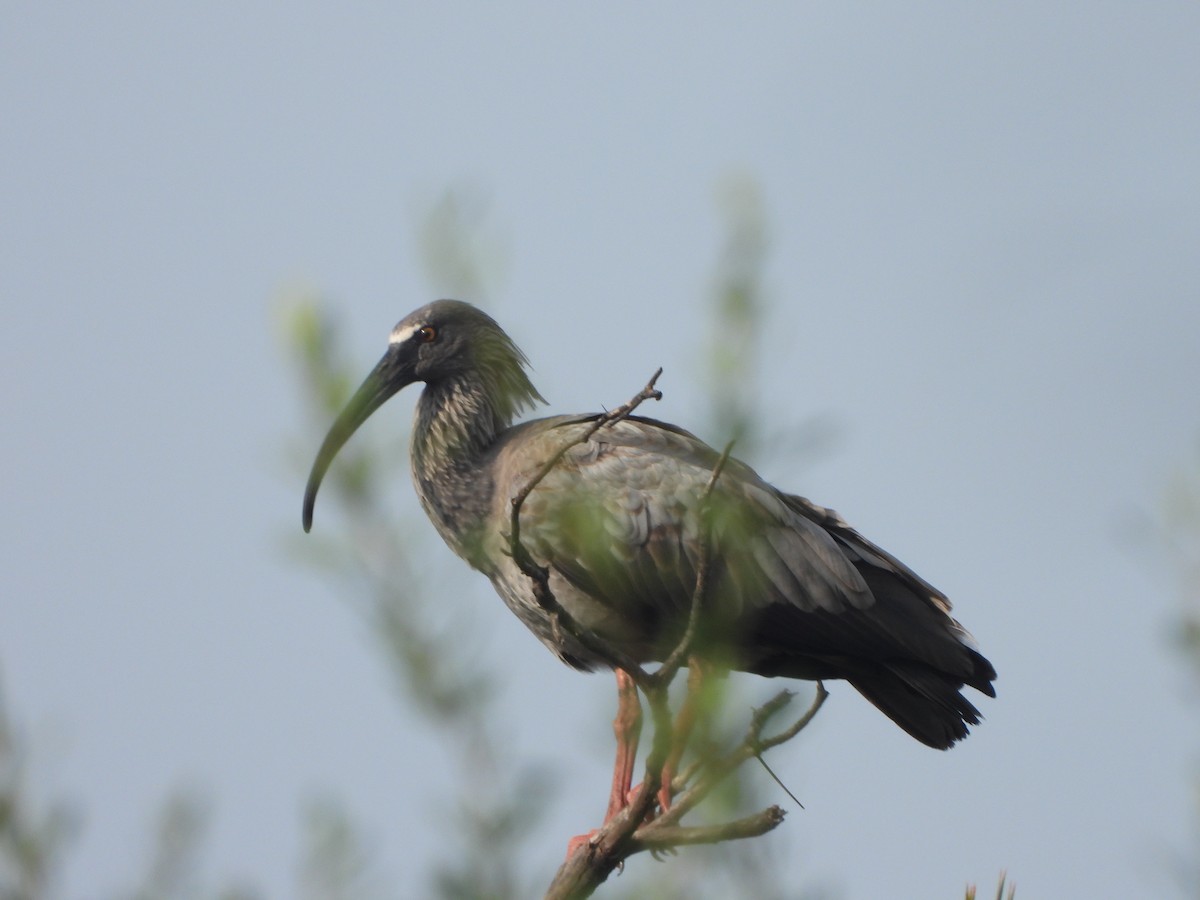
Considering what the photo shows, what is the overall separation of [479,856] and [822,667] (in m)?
4.31

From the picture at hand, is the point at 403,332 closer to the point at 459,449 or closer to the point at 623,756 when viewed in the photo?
the point at 459,449

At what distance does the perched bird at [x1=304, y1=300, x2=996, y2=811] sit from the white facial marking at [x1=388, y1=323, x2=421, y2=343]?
88 cm

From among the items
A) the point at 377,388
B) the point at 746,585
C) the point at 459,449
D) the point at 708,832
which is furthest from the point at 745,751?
the point at 377,388

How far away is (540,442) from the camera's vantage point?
24.4 feet

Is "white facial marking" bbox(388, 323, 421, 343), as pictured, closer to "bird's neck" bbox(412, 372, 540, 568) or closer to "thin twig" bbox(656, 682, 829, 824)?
"bird's neck" bbox(412, 372, 540, 568)

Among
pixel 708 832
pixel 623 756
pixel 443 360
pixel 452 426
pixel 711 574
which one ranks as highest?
pixel 443 360

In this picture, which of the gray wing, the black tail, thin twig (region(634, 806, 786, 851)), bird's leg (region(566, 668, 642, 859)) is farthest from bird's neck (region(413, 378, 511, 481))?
thin twig (region(634, 806, 786, 851))

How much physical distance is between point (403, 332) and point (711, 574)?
7.82ft

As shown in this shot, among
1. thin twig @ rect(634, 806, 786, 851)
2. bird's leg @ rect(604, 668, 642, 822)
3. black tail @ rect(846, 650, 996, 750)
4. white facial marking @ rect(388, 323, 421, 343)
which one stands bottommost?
thin twig @ rect(634, 806, 786, 851)

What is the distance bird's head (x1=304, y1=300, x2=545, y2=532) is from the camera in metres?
8.40

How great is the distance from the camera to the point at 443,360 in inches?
333

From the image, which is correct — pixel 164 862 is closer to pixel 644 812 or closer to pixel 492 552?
pixel 644 812

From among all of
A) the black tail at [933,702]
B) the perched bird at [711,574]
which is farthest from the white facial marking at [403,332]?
the black tail at [933,702]

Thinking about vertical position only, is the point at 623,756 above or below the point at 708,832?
above
